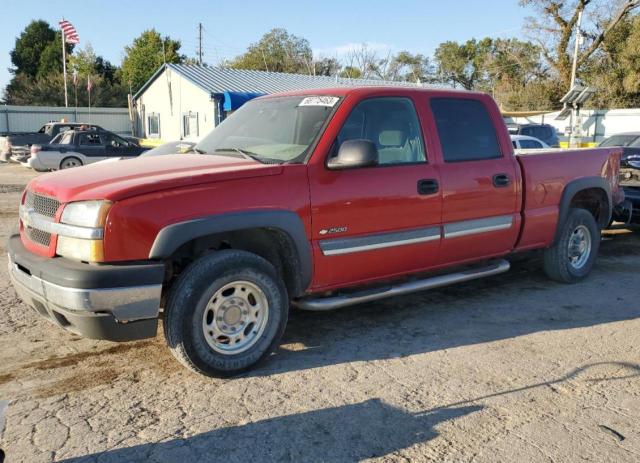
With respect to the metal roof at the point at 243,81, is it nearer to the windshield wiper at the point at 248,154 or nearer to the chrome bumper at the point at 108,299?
the windshield wiper at the point at 248,154

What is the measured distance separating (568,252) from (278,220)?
A: 12.5 feet

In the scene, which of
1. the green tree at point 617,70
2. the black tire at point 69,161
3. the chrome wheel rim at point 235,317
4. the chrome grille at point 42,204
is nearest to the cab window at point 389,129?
the chrome wheel rim at point 235,317

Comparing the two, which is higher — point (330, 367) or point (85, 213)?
point (85, 213)

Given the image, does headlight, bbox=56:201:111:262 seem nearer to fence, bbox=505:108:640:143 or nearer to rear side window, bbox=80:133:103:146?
rear side window, bbox=80:133:103:146

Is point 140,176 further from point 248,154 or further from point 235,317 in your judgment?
point 235,317

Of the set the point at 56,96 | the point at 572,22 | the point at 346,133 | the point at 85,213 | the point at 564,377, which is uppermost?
the point at 572,22

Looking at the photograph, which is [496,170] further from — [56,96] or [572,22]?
[56,96]

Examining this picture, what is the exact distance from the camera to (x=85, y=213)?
11.7 ft

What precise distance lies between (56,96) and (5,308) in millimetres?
44778

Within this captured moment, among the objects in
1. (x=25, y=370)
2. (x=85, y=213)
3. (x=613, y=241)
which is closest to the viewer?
(x=85, y=213)

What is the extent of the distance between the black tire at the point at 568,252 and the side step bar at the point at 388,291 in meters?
0.96

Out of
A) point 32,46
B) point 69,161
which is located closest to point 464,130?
A: point 69,161

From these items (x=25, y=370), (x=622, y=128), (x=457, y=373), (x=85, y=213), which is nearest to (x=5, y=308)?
(x=25, y=370)

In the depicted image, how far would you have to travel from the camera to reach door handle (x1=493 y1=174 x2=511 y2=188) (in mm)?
5363
